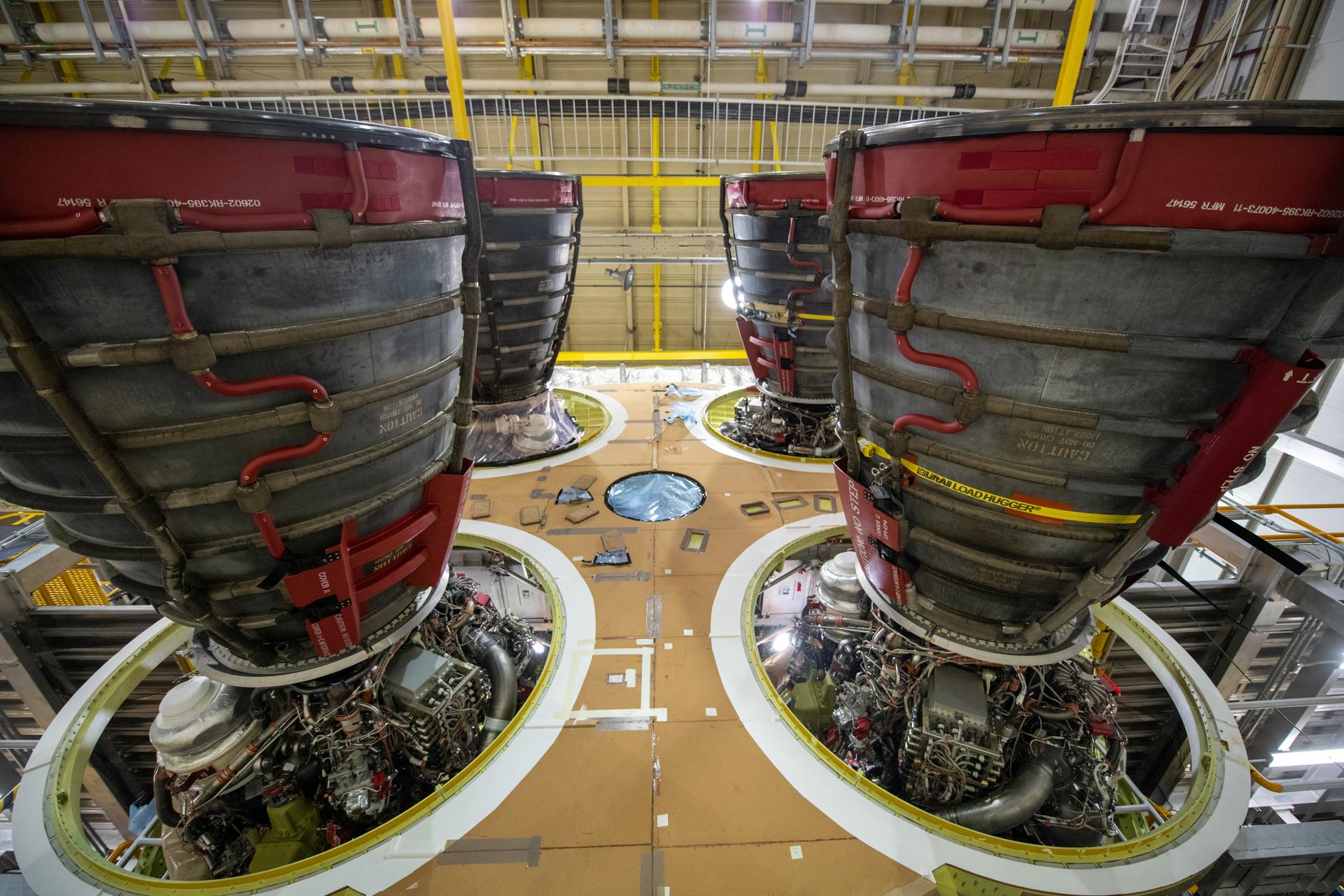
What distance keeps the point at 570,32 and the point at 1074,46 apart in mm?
10958

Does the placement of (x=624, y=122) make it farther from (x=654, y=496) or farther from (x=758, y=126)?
(x=654, y=496)

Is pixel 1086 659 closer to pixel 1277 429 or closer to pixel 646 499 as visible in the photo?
pixel 1277 429

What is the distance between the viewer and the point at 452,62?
33.9ft

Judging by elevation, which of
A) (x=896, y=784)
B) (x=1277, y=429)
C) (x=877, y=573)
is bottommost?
(x=896, y=784)

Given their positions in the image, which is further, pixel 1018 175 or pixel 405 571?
pixel 405 571

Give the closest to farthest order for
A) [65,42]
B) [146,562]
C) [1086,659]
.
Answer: [146,562] < [1086,659] < [65,42]

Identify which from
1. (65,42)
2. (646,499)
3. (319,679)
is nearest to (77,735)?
(319,679)

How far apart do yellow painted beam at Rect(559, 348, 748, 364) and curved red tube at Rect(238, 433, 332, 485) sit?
12.9 metres

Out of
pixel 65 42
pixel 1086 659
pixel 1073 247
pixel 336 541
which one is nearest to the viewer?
pixel 1073 247

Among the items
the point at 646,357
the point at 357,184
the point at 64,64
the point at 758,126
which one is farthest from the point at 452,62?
the point at 64,64

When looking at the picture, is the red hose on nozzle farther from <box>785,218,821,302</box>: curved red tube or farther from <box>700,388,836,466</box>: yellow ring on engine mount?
<box>700,388,836,466</box>: yellow ring on engine mount

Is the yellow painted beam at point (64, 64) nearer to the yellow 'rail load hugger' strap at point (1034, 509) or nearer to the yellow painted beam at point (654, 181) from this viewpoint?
the yellow painted beam at point (654, 181)

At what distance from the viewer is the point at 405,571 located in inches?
194

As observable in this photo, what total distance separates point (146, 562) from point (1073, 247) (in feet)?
21.0
